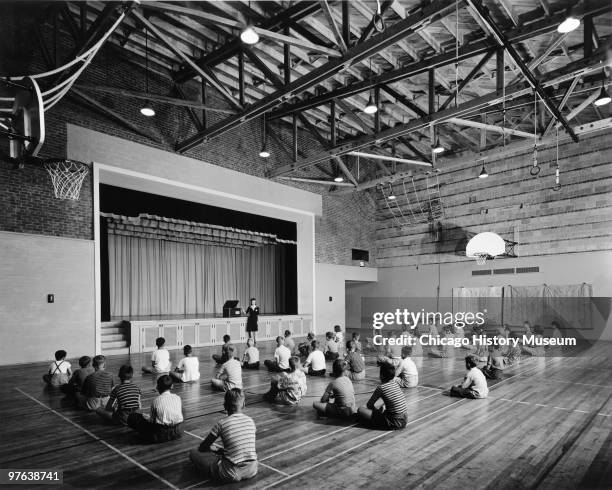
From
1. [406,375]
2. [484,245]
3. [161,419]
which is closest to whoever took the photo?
[161,419]

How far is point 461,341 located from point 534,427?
26.0 ft

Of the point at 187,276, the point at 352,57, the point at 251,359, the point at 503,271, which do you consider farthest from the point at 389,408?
the point at 187,276

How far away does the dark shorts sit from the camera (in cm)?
517

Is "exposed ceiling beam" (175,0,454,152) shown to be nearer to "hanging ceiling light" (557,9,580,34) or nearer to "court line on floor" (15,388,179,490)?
"hanging ceiling light" (557,9,580,34)

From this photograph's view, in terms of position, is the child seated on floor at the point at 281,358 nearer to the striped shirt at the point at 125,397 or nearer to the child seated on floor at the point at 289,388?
the child seated on floor at the point at 289,388

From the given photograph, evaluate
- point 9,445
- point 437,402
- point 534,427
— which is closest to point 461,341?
point 437,402

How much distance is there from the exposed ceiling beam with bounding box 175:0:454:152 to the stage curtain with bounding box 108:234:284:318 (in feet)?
23.6

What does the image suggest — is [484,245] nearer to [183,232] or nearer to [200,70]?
[200,70]

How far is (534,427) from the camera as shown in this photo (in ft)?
17.6

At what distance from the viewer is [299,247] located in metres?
17.3

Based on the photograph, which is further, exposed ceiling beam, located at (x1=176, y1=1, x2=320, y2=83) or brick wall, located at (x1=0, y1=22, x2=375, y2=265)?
brick wall, located at (x1=0, y1=22, x2=375, y2=265)

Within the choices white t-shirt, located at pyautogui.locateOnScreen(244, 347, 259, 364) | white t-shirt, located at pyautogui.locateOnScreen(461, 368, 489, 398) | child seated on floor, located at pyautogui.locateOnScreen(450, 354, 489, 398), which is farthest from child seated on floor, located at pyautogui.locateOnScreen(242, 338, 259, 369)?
white t-shirt, located at pyautogui.locateOnScreen(461, 368, 489, 398)

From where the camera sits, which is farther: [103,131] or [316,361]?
[103,131]

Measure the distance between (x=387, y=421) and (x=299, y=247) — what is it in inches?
485
